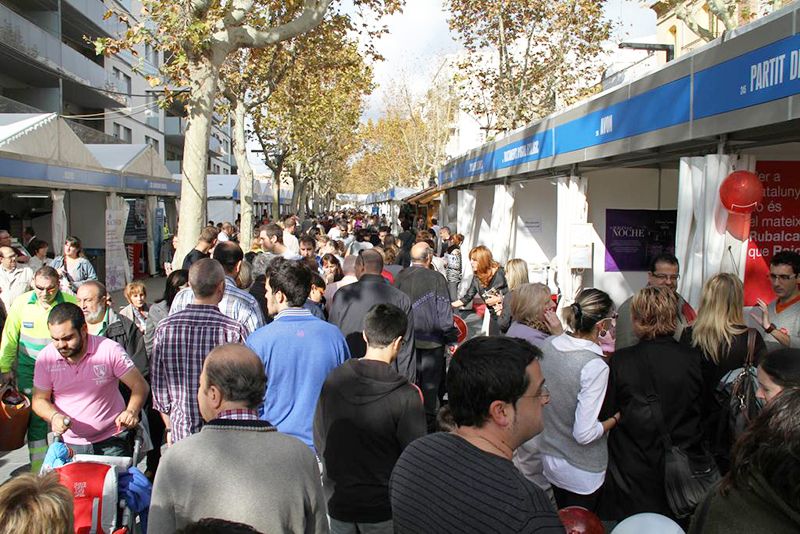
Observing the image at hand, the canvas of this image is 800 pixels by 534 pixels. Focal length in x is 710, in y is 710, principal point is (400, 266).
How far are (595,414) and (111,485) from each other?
2.30 metres

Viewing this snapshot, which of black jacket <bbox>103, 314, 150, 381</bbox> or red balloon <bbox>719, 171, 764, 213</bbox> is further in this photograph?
red balloon <bbox>719, 171, 764, 213</bbox>

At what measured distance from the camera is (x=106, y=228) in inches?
644

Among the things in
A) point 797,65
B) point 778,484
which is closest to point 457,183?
point 797,65

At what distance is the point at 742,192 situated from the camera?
18.7 feet

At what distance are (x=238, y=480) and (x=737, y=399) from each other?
2573 millimetres

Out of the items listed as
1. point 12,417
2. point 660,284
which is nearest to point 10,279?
point 12,417

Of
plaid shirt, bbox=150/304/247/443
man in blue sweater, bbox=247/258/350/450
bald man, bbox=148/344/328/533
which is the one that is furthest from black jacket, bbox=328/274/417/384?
bald man, bbox=148/344/328/533

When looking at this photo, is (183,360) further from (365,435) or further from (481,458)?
(481,458)

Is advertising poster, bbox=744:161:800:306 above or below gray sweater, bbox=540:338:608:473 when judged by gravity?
above

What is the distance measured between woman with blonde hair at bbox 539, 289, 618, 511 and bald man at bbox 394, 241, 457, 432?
8.83ft

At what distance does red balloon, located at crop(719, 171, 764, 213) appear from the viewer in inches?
224

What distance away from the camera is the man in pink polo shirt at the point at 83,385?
405 centimetres

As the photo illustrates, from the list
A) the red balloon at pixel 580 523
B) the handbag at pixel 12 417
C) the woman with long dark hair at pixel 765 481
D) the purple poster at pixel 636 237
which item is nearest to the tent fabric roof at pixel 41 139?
the handbag at pixel 12 417

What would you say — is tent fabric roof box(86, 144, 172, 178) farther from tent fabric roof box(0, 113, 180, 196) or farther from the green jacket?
the green jacket
